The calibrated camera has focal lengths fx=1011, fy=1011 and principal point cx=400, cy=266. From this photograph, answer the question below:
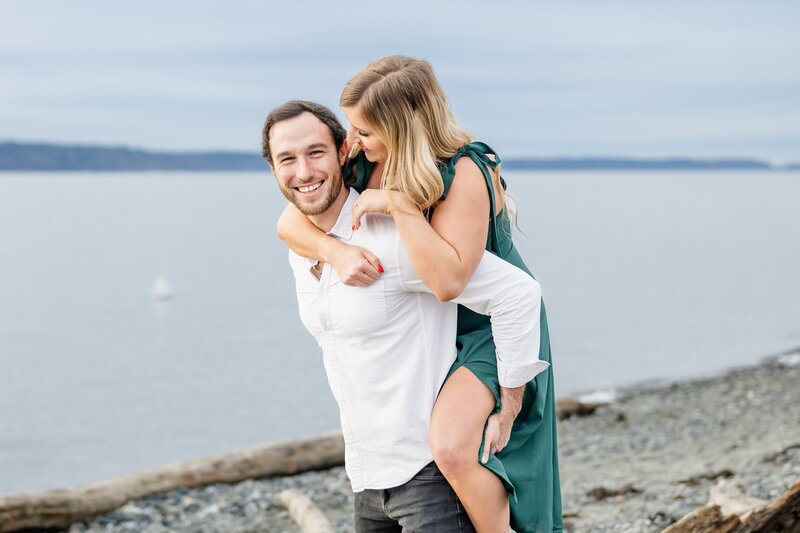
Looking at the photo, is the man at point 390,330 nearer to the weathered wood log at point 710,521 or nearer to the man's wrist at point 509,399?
the man's wrist at point 509,399

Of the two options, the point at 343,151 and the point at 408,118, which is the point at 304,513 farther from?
the point at 408,118

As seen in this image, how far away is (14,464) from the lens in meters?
14.2

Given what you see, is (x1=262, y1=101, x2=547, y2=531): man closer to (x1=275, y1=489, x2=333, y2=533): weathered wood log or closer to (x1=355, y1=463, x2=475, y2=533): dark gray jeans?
(x1=355, y1=463, x2=475, y2=533): dark gray jeans

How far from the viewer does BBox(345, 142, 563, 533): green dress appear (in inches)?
141

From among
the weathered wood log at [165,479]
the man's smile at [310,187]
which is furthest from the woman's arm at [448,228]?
the weathered wood log at [165,479]

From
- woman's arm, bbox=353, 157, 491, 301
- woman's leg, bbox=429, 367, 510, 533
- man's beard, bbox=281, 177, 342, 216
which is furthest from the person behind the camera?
man's beard, bbox=281, 177, 342, 216

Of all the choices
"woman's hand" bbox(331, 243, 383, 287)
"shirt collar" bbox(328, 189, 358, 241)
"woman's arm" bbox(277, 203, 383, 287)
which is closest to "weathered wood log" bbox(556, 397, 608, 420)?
"woman's arm" bbox(277, 203, 383, 287)

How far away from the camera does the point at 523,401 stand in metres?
3.73

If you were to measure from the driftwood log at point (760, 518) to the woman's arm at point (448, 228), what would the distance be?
2.52 metres

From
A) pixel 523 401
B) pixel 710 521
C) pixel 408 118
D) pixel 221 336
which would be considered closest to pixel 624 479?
pixel 710 521

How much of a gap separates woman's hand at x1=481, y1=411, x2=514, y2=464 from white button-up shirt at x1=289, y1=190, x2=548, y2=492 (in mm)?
138

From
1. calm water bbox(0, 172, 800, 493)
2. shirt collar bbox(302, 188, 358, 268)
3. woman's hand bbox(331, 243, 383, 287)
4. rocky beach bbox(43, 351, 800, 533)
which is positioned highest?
shirt collar bbox(302, 188, 358, 268)

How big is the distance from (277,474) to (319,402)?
6.95m

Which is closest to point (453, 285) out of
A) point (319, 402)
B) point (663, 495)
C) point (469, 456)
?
point (469, 456)
